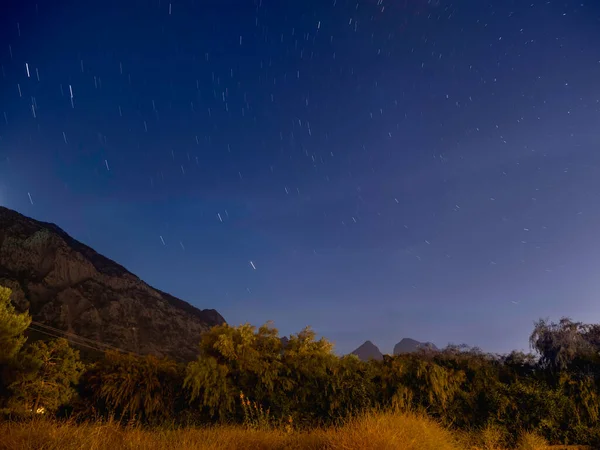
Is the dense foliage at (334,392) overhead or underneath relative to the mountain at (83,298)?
underneath

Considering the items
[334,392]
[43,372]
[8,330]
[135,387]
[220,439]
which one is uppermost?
[8,330]

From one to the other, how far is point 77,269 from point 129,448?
339 feet

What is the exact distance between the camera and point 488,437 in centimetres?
1134

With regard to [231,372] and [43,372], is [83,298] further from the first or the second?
[231,372]

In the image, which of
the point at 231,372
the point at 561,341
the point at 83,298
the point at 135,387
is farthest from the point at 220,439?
the point at 83,298

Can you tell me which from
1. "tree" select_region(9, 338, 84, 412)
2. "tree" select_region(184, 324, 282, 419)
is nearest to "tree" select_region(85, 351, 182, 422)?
"tree" select_region(184, 324, 282, 419)

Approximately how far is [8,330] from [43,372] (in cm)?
326

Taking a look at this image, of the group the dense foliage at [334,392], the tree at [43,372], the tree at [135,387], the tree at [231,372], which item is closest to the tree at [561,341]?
the dense foliage at [334,392]

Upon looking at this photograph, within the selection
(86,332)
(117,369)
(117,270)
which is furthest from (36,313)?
(117,369)

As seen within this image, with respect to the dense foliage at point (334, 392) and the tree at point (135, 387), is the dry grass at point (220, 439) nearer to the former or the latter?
the dense foliage at point (334, 392)

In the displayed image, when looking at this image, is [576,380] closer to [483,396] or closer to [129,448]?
[483,396]

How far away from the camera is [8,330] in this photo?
20859 mm

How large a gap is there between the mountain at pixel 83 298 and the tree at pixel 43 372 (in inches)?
2321

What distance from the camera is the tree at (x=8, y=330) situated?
19.6 metres
